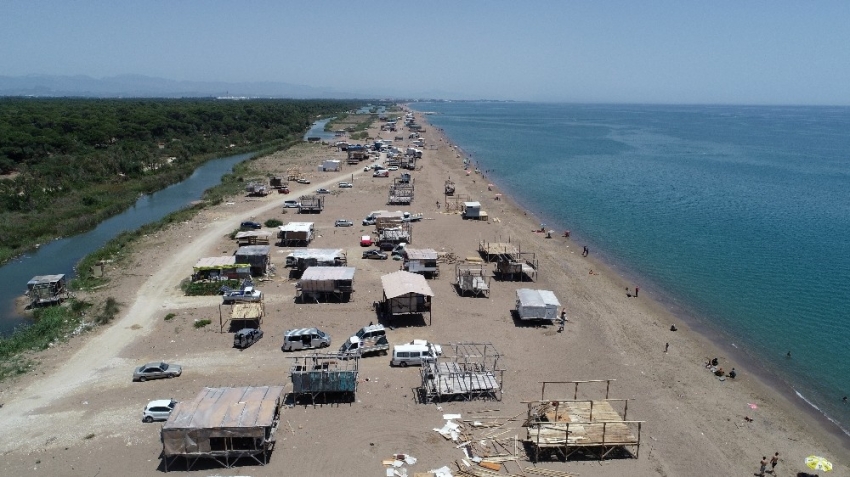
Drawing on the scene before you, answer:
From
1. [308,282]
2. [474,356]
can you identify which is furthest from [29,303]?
[474,356]

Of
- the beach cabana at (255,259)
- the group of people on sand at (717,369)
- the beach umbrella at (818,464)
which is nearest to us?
the beach umbrella at (818,464)

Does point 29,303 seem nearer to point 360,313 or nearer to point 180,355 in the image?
point 180,355

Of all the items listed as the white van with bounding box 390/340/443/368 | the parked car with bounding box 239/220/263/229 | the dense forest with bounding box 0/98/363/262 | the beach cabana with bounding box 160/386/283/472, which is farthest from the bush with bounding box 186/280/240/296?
the dense forest with bounding box 0/98/363/262

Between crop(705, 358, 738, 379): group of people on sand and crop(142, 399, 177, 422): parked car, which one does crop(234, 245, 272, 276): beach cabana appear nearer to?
crop(142, 399, 177, 422): parked car

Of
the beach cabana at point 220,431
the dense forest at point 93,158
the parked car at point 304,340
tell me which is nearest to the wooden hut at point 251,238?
the dense forest at point 93,158

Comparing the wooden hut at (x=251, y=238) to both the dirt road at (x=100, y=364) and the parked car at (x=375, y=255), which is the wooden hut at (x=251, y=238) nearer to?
the dirt road at (x=100, y=364)

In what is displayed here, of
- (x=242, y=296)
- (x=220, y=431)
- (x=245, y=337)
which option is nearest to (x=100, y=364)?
(x=245, y=337)
